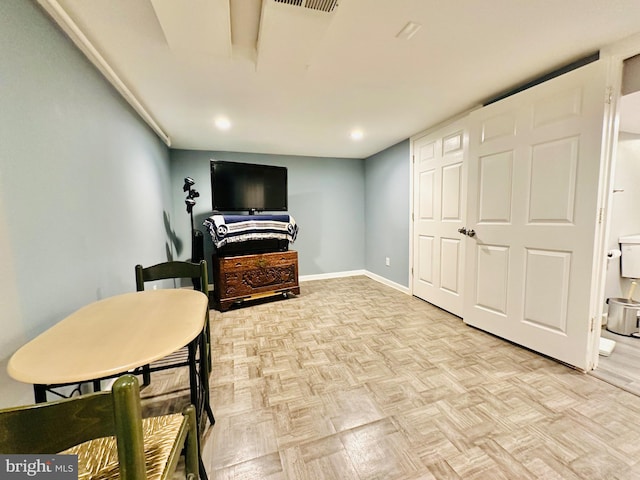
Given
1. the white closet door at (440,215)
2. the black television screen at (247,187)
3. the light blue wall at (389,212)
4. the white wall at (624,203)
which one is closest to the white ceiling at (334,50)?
the white closet door at (440,215)

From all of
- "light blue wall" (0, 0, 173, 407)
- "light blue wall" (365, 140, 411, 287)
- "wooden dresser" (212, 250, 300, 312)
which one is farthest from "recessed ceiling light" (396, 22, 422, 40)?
"wooden dresser" (212, 250, 300, 312)

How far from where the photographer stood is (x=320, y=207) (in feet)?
14.2

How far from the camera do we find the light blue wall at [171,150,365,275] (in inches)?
148

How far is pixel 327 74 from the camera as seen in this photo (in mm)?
1851

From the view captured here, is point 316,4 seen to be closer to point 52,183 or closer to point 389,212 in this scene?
point 52,183

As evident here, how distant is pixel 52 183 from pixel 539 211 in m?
2.97

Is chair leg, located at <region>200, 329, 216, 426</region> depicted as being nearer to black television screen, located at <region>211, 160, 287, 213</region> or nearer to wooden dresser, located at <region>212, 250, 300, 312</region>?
wooden dresser, located at <region>212, 250, 300, 312</region>

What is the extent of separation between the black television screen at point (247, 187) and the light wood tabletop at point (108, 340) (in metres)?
2.16

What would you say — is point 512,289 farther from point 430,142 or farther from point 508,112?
point 430,142

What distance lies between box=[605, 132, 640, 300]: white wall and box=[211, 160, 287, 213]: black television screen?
3.56m

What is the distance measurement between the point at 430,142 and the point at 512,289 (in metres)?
1.84

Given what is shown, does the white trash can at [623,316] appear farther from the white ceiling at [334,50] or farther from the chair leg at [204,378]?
the chair leg at [204,378]

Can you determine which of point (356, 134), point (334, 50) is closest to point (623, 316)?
point (356, 134)

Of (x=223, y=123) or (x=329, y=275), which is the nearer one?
(x=223, y=123)
